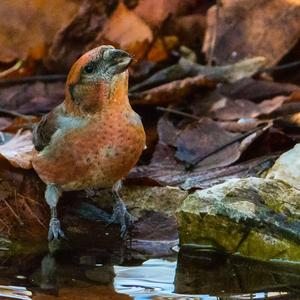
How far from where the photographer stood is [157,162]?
15.6 feet

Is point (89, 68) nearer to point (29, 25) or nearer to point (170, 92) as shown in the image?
point (170, 92)

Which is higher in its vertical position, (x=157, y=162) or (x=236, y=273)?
(x=157, y=162)

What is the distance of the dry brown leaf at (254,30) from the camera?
234 inches

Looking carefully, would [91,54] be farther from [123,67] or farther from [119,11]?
[119,11]

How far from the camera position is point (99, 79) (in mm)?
3959

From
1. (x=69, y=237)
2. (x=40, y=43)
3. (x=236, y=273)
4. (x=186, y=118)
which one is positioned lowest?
(x=236, y=273)

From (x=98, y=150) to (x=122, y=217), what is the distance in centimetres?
32

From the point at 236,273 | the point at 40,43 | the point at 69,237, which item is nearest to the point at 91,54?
the point at 69,237

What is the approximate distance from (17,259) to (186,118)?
186 cm

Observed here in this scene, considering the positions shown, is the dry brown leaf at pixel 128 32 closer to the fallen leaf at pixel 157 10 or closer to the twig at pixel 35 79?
the fallen leaf at pixel 157 10

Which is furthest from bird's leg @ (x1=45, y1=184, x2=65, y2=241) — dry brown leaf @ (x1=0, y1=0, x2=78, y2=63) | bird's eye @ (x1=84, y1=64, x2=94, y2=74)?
dry brown leaf @ (x1=0, y1=0, x2=78, y2=63)

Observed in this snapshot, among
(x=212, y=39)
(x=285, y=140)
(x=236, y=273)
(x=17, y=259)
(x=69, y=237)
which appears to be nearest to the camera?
(x=236, y=273)

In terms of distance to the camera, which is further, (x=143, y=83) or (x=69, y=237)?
(x=143, y=83)

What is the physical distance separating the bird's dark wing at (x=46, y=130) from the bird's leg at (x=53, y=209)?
194 mm
